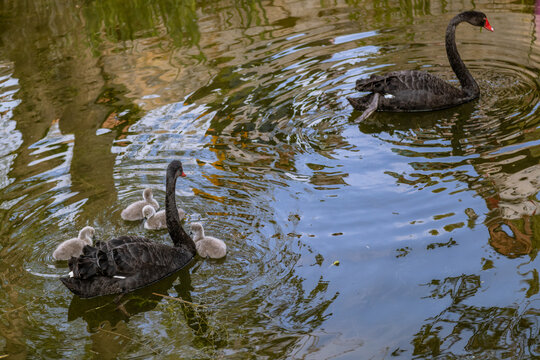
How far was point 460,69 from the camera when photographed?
22.3ft

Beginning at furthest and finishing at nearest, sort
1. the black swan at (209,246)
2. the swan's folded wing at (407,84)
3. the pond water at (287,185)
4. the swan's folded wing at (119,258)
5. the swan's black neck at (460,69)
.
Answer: the swan's black neck at (460,69), the swan's folded wing at (407,84), the black swan at (209,246), the swan's folded wing at (119,258), the pond water at (287,185)

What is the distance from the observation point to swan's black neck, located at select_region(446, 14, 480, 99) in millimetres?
6677

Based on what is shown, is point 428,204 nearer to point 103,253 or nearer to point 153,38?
point 103,253

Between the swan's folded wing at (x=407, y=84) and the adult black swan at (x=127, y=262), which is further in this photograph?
the swan's folded wing at (x=407, y=84)

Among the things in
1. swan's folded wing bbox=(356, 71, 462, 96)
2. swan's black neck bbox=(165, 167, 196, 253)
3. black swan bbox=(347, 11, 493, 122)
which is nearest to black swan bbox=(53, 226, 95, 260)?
swan's black neck bbox=(165, 167, 196, 253)

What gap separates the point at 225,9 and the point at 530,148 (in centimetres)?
566

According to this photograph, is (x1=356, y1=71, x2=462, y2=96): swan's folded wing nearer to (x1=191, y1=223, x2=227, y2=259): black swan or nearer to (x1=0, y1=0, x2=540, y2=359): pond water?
(x1=0, y1=0, x2=540, y2=359): pond water

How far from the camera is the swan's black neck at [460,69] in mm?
6677

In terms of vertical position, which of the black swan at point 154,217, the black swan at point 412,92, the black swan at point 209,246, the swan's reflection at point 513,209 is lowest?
the swan's reflection at point 513,209

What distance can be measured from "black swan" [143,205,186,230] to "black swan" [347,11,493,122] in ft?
7.22

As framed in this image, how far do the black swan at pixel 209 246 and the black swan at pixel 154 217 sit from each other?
1.48 ft

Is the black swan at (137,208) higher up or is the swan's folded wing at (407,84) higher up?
the swan's folded wing at (407,84)

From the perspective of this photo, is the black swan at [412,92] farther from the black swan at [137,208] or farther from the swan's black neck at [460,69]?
the black swan at [137,208]

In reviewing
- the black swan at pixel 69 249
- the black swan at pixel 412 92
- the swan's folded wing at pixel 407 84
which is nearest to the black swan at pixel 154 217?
the black swan at pixel 69 249
